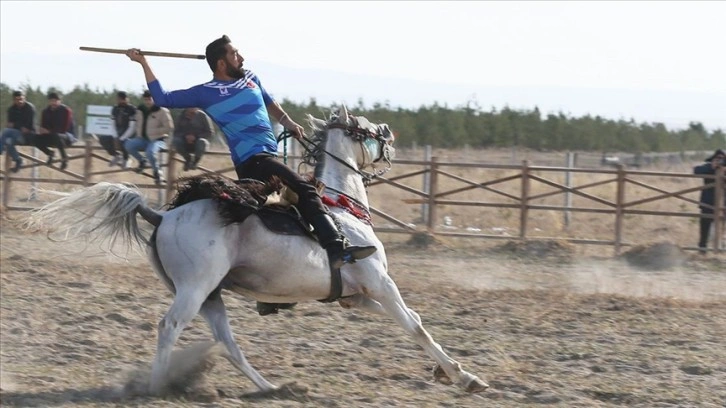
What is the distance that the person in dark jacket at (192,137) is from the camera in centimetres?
1576

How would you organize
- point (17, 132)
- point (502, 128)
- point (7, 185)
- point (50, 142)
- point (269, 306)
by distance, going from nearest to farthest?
point (269, 306) → point (7, 185) → point (17, 132) → point (50, 142) → point (502, 128)

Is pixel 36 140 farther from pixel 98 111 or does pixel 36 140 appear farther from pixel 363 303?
pixel 363 303

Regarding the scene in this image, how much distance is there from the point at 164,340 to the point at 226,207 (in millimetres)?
820

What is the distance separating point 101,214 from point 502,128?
37.0 m

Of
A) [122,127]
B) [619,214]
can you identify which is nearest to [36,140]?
[122,127]

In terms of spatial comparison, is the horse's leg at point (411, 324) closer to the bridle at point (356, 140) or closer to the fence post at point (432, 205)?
the bridle at point (356, 140)

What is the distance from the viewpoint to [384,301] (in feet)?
22.5

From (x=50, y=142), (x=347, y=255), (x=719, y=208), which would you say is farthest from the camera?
(x=50, y=142)

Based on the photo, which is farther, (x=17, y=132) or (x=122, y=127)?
(x=17, y=132)

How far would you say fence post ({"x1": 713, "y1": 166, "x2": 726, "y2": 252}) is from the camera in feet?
51.2

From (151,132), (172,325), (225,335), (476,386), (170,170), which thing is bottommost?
(476,386)

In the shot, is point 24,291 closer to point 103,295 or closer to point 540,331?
point 103,295

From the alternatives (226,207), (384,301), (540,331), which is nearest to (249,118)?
(226,207)

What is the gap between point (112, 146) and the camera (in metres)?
16.9
